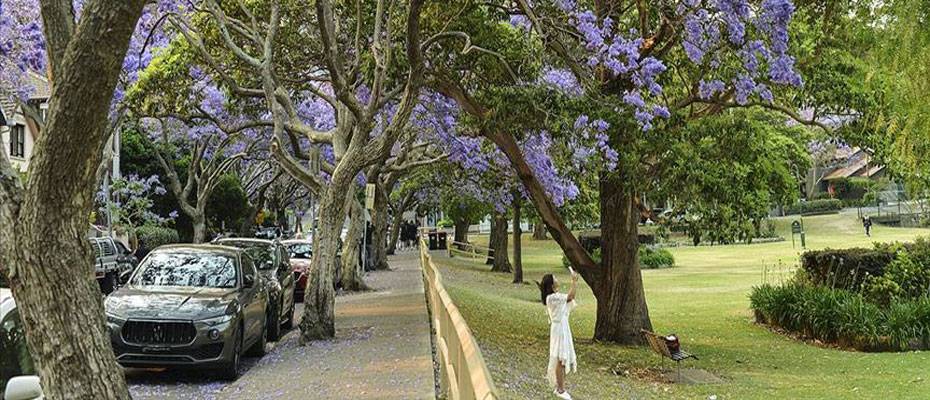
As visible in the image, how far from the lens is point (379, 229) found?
36.0m

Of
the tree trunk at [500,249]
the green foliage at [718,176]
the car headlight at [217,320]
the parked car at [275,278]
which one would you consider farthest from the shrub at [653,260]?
the car headlight at [217,320]

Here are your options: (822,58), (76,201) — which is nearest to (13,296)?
(76,201)

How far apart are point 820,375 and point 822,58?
5.35 meters

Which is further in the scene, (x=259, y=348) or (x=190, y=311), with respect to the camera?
(x=259, y=348)

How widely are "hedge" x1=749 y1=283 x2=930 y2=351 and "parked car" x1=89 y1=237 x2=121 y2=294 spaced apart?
15960mm

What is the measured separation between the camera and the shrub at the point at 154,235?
35812 mm

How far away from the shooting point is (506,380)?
449 inches

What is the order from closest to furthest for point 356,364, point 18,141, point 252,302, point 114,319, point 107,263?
point 114,319
point 356,364
point 252,302
point 107,263
point 18,141

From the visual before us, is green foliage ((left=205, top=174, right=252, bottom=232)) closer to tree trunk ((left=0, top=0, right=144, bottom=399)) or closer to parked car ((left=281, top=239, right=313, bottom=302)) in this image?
parked car ((left=281, top=239, right=313, bottom=302))

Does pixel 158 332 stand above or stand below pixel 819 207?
below

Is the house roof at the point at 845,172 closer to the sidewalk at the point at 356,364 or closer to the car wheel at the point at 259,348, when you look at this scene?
the sidewalk at the point at 356,364

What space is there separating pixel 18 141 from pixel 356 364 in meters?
30.7

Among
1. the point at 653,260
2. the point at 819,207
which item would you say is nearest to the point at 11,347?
the point at 653,260

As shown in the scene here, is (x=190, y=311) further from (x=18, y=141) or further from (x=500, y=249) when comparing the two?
(x=18, y=141)
